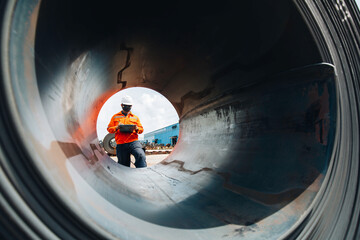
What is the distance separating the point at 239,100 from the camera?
1.22 m

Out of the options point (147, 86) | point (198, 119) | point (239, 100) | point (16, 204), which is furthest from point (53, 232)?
point (147, 86)

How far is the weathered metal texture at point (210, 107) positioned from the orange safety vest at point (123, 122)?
1114 millimetres

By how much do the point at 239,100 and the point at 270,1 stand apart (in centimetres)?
54

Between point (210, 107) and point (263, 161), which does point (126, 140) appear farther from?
point (263, 161)

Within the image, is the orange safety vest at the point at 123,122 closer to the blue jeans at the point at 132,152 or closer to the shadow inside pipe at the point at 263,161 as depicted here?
the blue jeans at the point at 132,152

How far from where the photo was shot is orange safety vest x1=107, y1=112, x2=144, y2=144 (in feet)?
8.31

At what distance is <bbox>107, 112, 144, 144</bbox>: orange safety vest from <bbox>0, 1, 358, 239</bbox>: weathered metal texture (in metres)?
1.11

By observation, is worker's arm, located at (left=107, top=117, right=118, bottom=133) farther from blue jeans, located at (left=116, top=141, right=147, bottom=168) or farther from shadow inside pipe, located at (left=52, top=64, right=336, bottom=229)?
shadow inside pipe, located at (left=52, top=64, right=336, bottom=229)

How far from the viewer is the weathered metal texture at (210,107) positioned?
391mm

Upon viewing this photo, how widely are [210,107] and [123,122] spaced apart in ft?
4.57

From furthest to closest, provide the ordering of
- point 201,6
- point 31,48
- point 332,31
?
point 201,6 < point 332,31 < point 31,48

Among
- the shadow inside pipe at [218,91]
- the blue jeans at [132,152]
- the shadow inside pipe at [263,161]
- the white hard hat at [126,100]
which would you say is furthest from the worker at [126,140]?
the shadow inside pipe at [263,161]

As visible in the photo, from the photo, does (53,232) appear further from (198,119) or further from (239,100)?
(198,119)

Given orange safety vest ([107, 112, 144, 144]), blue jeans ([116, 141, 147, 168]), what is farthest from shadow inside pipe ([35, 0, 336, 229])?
orange safety vest ([107, 112, 144, 144])
